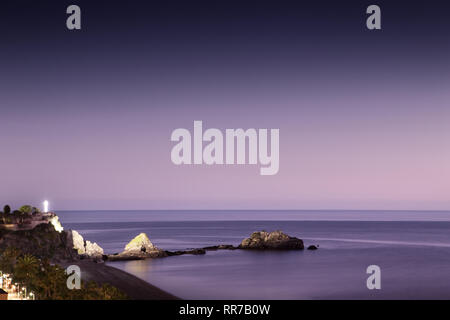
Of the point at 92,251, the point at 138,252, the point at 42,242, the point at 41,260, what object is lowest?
the point at 138,252

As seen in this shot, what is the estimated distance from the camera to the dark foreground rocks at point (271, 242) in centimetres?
12681

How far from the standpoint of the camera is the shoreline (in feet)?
228

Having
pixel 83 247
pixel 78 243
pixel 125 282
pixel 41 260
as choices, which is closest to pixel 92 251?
pixel 83 247

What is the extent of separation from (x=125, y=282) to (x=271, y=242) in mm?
58358

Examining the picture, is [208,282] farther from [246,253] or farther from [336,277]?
[246,253]

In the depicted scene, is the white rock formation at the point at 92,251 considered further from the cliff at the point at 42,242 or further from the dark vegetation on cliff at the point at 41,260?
the cliff at the point at 42,242

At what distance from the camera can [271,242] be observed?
127 m

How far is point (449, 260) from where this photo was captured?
11894 cm

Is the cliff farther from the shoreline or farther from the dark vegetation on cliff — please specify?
the shoreline

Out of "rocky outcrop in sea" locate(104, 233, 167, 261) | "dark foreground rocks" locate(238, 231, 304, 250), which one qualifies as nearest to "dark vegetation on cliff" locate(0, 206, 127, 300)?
"rocky outcrop in sea" locate(104, 233, 167, 261)

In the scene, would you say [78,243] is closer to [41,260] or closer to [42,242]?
[42,242]

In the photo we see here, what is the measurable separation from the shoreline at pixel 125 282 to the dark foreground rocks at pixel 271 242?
166ft
